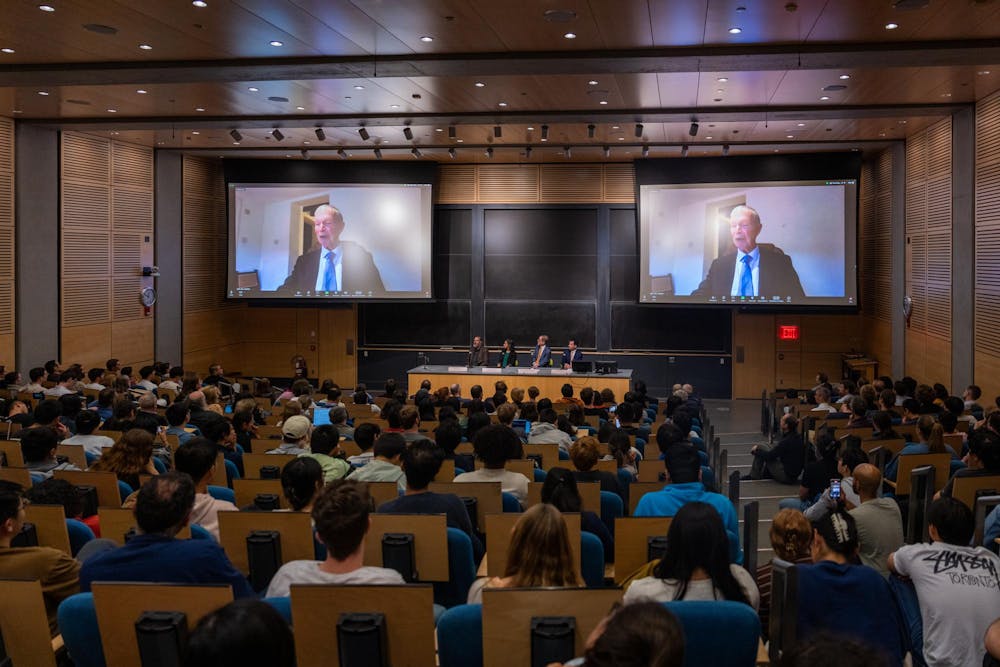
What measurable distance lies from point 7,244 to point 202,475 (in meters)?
10.4

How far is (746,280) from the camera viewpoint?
58.0 feet

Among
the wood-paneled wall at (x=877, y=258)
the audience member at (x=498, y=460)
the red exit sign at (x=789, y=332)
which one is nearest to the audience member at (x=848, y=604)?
the audience member at (x=498, y=460)

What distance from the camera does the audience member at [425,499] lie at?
4.78 metres

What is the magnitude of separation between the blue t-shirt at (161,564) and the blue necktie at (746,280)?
15.2 m

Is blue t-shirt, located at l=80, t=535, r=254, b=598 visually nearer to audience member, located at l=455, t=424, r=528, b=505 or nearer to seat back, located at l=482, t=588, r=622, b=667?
seat back, located at l=482, t=588, r=622, b=667

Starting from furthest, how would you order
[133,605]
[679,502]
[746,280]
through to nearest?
1. [746,280]
2. [679,502]
3. [133,605]

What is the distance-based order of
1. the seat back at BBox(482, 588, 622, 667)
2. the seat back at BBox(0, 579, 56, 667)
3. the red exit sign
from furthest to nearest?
the red exit sign < the seat back at BBox(0, 579, 56, 667) < the seat back at BBox(482, 588, 622, 667)

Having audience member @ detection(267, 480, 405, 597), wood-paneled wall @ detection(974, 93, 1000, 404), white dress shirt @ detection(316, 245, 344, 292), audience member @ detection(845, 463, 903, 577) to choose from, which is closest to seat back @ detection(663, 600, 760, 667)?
audience member @ detection(267, 480, 405, 597)

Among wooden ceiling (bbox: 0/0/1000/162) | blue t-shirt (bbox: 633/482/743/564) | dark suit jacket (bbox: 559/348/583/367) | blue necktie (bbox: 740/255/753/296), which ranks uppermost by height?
wooden ceiling (bbox: 0/0/1000/162)

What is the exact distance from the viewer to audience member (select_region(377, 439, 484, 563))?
478cm

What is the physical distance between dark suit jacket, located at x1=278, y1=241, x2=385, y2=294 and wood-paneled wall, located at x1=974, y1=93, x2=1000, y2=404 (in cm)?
1086

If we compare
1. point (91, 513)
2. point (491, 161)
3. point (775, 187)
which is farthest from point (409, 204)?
point (91, 513)

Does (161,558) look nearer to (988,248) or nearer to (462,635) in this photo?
(462,635)

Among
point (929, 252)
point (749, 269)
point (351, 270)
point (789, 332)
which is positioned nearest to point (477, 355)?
point (351, 270)
